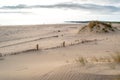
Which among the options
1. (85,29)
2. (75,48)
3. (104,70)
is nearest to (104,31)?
(85,29)

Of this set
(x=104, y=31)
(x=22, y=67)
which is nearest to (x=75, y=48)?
(x=22, y=67)

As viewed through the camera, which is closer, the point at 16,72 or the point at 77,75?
the point at 77,75

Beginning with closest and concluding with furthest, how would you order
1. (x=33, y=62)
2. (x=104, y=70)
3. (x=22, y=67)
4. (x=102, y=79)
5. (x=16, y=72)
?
1. (x=102, y=79)
2. (x=104, y=70)
3. (x=16, y=72)
4. (x=22, y=67)
5. (x=33, y=62)

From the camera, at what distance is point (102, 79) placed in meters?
8.88

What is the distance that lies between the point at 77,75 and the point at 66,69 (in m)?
0.66

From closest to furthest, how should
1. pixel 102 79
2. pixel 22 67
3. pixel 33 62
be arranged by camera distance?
pixel 102 79 < pixel 22 67 < pixel 33 62

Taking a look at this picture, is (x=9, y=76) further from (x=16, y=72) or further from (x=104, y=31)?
(x=104, y=31)

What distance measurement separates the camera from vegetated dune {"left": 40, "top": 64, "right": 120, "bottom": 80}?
900cm

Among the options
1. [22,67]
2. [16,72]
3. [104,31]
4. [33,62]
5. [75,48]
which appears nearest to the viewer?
[16,72]

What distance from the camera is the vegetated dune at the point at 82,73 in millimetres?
9000

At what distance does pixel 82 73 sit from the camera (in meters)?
9.26

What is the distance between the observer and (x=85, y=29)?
26.7 meters

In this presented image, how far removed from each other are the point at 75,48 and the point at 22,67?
20.2 ft

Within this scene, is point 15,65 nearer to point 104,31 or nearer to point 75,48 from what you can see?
point 75,48
